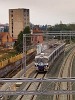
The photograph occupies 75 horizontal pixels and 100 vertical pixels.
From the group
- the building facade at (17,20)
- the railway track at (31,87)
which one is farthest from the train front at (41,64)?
the building facade at (17,20)

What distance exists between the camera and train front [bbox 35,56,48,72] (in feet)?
109

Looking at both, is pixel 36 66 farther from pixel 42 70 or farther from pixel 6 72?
pixel 6 72

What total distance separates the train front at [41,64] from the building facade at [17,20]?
64282 millimetres

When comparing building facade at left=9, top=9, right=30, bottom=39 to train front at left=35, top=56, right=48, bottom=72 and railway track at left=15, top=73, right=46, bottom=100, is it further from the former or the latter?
railway track at left=15, top=73, right=46, bottom=100

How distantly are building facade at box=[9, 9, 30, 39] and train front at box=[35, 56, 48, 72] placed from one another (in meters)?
64.3

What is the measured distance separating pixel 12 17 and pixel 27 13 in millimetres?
6338

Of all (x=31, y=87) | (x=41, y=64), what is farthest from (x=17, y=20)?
(x=31, y=87)

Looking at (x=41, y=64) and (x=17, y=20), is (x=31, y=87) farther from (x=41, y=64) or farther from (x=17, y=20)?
(x=17, y=20)

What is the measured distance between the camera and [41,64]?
109ft

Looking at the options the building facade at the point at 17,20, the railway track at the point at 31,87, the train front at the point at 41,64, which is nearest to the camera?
the railway track at the point at 31,87

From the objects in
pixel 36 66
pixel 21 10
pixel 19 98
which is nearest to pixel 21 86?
pixel 19 98

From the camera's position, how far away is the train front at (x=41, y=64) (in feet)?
109

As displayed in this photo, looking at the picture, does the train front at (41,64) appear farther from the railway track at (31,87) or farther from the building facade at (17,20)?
the building facade at (17,20)

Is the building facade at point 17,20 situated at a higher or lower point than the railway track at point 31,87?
higher
